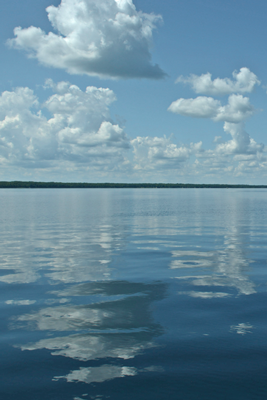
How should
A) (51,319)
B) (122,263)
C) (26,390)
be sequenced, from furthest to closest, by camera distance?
(122,263), (51,319), (26,390)

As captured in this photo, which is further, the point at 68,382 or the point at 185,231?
the point at 185,231

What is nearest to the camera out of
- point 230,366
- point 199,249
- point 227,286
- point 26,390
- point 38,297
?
point 26,390

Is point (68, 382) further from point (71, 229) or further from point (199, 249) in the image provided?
point (71, 229)

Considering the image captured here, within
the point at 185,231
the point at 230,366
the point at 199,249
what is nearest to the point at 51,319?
the point at 230,366

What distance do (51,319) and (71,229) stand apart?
27705 mm

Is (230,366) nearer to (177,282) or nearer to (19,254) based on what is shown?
(177,282)

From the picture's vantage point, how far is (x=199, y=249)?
26.8 meters

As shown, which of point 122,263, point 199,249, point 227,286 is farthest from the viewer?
point 199,249

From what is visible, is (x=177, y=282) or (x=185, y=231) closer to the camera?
(x=177, y=282)

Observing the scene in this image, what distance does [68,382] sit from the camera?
326 inches

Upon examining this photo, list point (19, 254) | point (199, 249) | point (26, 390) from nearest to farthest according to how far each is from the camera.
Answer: point (26, 390)
point (19, 254)
point (199, 249)

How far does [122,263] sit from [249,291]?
8.75 meters

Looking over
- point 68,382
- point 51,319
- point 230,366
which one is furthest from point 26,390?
point 230,366

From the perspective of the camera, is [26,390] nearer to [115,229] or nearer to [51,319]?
[51,319]
